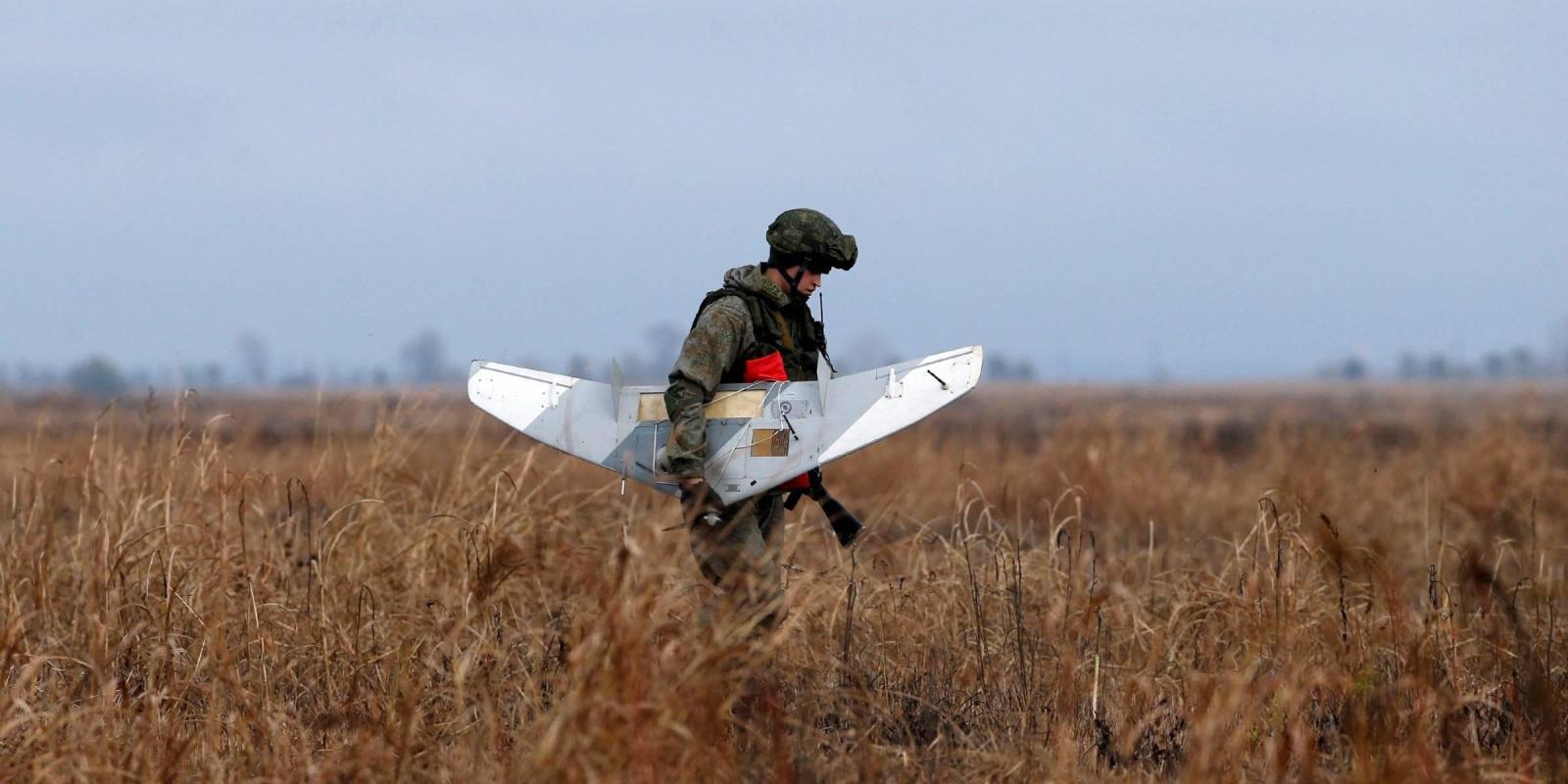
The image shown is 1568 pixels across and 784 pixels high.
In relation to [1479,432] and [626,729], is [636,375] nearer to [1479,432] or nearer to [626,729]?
[626,729]

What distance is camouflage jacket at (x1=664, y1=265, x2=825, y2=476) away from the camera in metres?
3.87

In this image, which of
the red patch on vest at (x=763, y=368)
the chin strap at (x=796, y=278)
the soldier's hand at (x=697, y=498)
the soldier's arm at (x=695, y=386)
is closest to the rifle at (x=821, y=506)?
the soldier's hand at (x=697, y=498)

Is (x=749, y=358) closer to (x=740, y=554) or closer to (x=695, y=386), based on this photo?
(x=695, y=386)

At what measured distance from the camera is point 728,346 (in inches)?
156

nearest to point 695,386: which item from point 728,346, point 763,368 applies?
point 728,346

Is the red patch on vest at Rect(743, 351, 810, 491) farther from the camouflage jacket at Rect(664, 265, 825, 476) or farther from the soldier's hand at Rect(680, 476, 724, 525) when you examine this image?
the soldier's hand at Rect(680, 476, 724, 525)

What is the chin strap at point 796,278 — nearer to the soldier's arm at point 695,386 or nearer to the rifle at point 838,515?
the soldier's arm at point 695,386

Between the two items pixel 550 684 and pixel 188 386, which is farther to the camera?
pixel 188 386

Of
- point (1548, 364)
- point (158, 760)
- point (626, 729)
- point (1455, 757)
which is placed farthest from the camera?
point (1548, 364)

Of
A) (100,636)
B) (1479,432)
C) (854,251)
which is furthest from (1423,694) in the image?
(1479,432)

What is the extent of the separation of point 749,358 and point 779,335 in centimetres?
12

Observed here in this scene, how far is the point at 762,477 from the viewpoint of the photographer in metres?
3.95

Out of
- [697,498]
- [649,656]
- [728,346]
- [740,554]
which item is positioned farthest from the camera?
[740,554]

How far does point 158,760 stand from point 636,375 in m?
1.81
